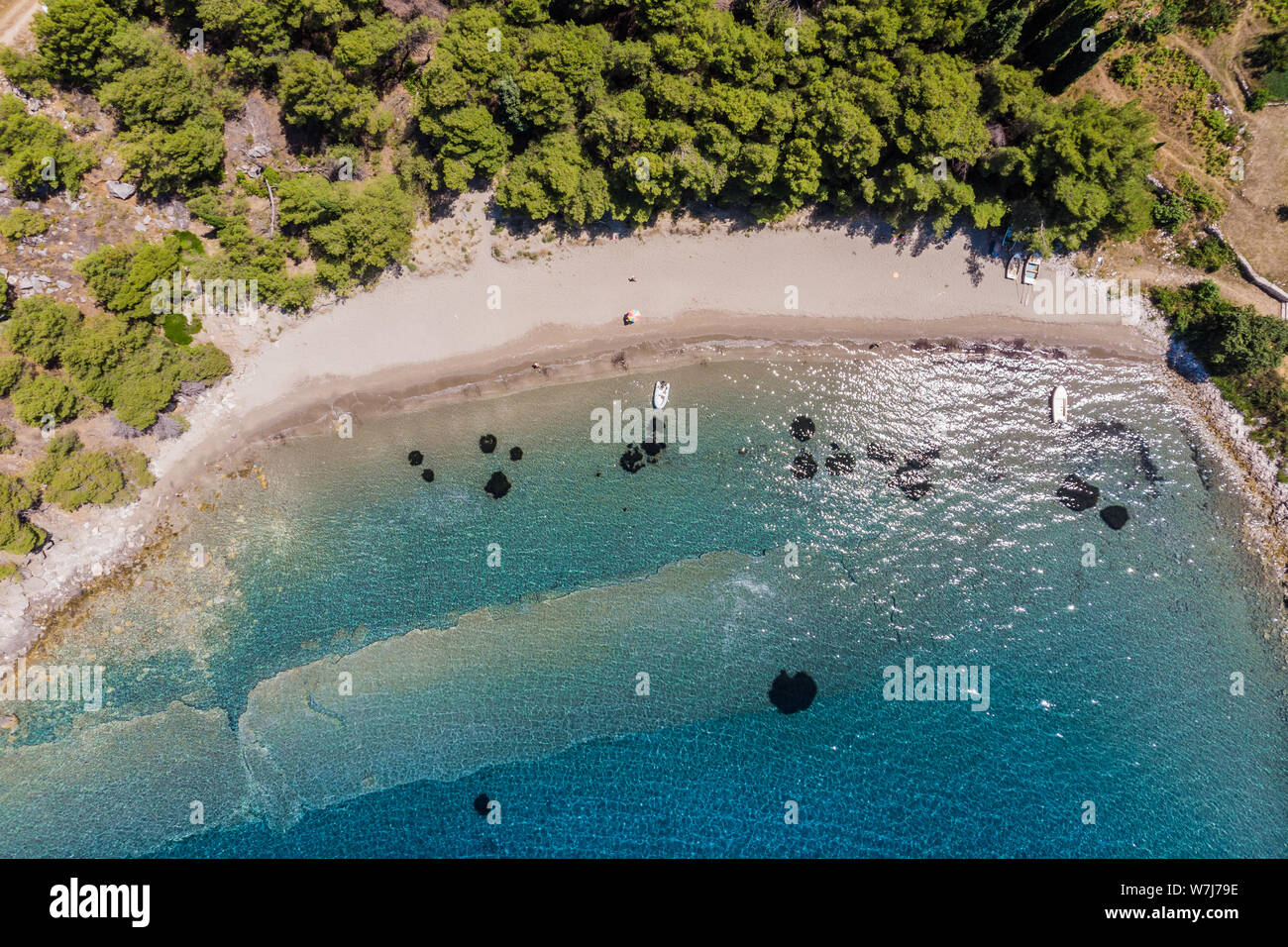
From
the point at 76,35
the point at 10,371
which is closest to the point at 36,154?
the point at 76,35

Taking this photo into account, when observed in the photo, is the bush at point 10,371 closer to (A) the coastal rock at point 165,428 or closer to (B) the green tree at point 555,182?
(A) the coastal rock at point 165,428

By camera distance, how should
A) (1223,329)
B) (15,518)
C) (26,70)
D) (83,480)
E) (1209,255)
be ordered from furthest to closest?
(1209,255), (1223,329), (83,480), (15,518), (26,70)

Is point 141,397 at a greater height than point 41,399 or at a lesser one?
greater

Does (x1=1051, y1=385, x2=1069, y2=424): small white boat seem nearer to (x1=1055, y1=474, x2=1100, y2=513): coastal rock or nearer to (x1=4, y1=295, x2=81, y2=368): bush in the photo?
(x1=1055, y1=474, x2=1100, y2=513): coastal rock

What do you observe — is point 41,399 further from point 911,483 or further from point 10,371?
point 911,483
